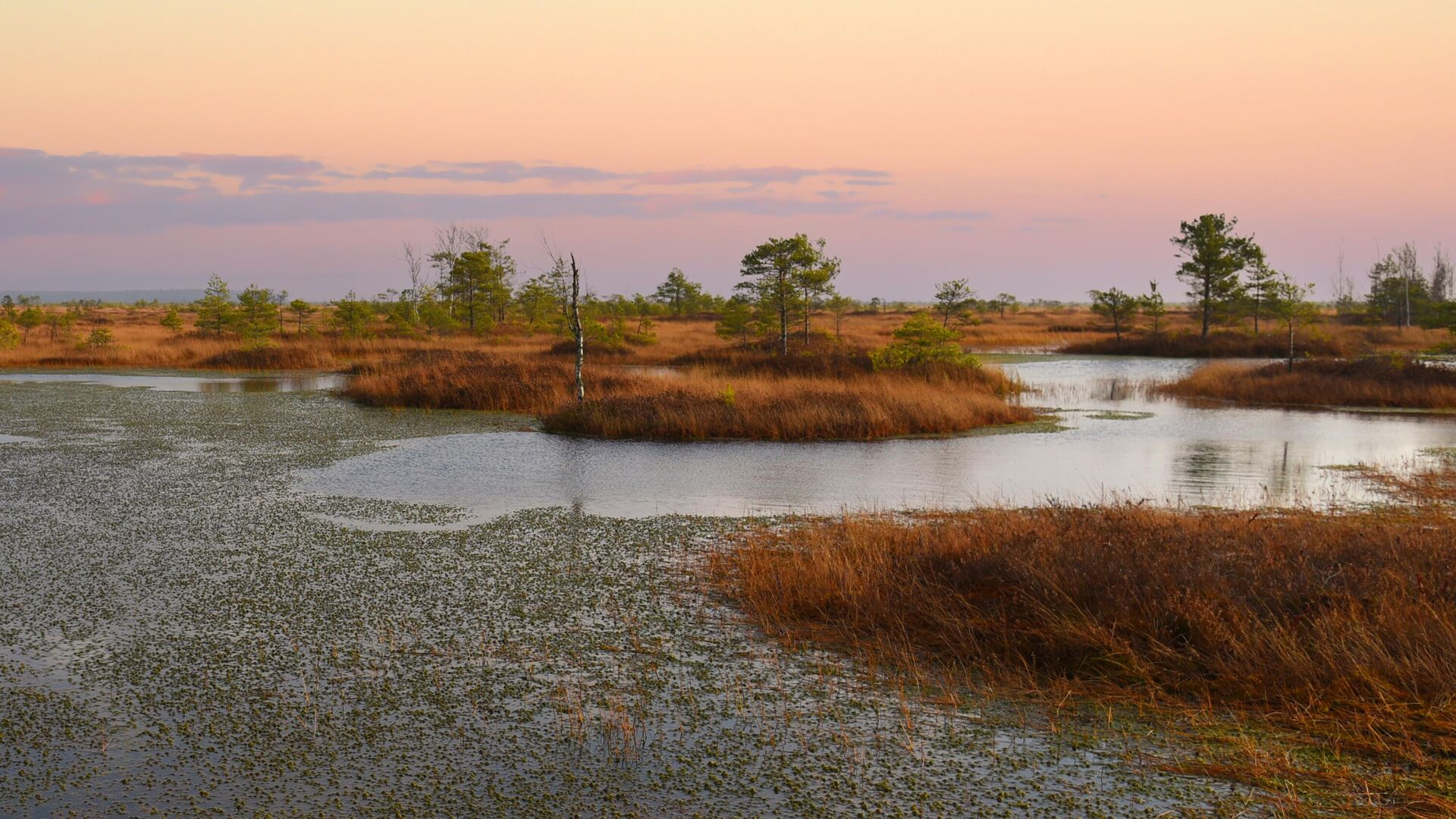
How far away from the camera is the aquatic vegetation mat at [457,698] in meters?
4.88

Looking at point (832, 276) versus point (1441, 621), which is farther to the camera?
point (832, 276)

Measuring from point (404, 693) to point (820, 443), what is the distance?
13600 mm

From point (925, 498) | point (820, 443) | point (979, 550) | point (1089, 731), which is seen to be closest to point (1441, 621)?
point (1089, 731)

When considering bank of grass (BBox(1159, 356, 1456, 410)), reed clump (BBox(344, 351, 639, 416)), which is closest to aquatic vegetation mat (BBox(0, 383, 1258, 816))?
reed clump (BBox(344, 351, 639, 416))

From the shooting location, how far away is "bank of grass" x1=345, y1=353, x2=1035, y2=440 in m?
20.2

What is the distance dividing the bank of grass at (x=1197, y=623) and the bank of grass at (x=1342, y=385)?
21.2 m

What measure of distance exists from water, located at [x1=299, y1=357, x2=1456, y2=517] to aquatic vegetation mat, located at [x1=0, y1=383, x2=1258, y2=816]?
2526mm

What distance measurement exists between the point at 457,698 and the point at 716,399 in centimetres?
1553

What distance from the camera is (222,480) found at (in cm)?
1445

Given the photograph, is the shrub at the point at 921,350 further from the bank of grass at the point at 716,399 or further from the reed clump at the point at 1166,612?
the reed clump at the point at 1166,612

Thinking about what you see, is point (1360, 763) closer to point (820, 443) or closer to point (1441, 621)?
point (1441, 621)

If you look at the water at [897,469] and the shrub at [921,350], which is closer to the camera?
the water at [897,469]

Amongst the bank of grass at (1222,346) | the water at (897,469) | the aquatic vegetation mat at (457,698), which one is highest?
the bank of grass at (1222,346)

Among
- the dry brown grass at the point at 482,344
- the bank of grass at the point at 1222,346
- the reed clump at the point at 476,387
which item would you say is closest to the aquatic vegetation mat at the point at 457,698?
the reed clump at the point at 476,387
